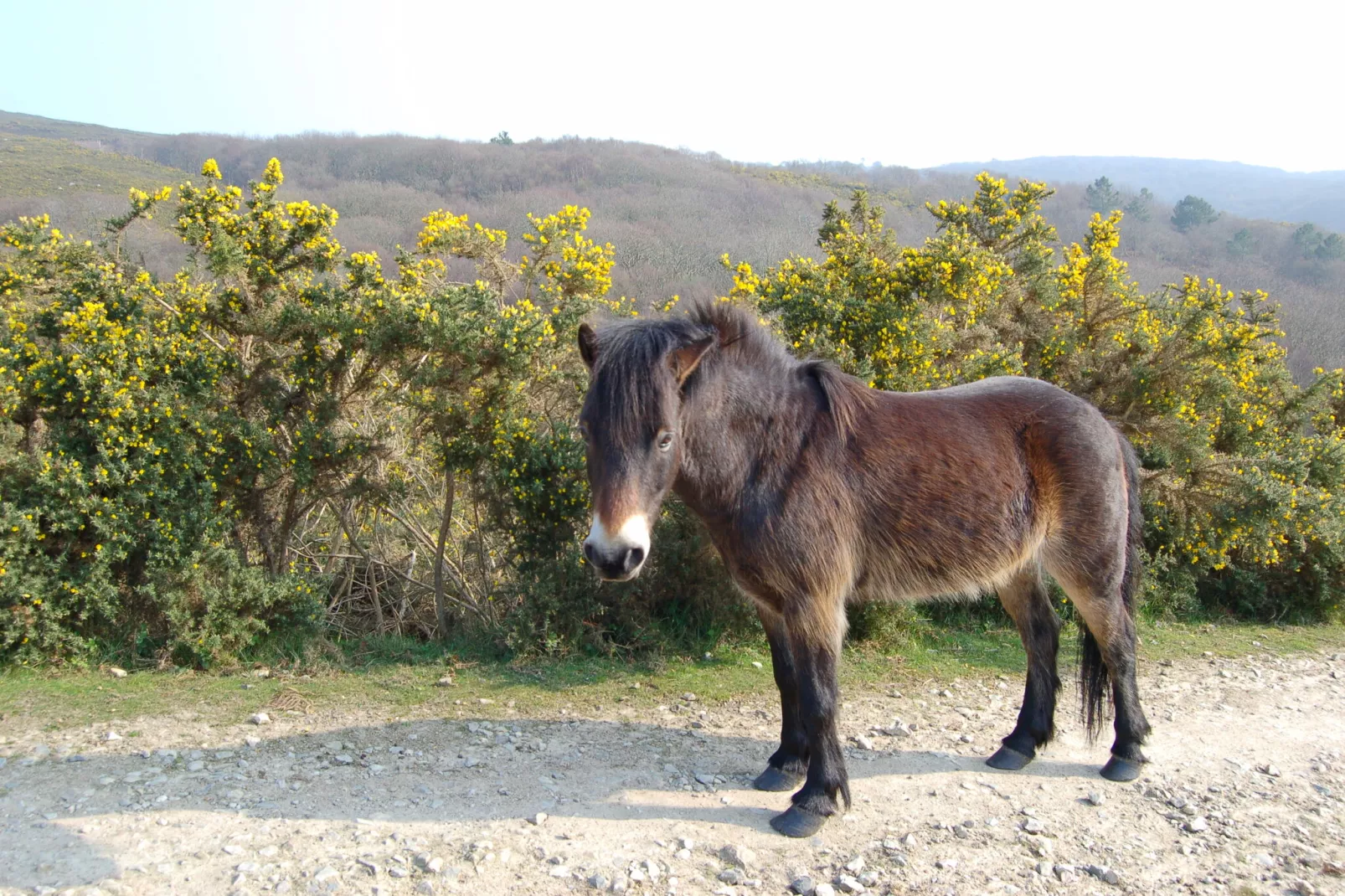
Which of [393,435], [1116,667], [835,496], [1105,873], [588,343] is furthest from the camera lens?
[393,435]

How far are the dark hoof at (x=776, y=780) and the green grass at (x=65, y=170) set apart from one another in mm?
36214

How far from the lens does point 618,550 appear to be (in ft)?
10.3

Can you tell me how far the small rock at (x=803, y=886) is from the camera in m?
3.32

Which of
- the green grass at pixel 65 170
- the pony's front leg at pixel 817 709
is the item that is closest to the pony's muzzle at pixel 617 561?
the pony's front leg at pixel 817 709

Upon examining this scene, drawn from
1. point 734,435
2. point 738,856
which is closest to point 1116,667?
point 738,856

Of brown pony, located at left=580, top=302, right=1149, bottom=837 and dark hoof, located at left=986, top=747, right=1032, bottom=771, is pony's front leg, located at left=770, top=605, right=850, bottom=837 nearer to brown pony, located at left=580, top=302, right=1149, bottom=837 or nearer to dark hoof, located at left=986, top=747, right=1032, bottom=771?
brown pony, located at left=580, top=302, right=1149, bottom=837

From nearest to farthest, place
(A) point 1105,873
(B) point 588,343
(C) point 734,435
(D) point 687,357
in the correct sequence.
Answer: (A) point 1105,873 → (D) point 687,357 → (B) point 588,343 → (C) point 734,435

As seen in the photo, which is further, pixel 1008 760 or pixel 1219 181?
pixel 1219 181

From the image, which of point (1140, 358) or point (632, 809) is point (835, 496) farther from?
point (1140, 358)

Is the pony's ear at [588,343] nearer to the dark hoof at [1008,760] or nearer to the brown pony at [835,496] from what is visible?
the brown pony at [835,496]

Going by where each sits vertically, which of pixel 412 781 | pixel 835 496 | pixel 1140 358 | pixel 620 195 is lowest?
pixel 412 781

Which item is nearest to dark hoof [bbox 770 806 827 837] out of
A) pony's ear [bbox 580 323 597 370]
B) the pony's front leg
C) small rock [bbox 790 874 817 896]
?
the pony's front leg

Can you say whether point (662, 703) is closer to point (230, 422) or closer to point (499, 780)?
point (499, 780)

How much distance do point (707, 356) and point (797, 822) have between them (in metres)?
2.27
